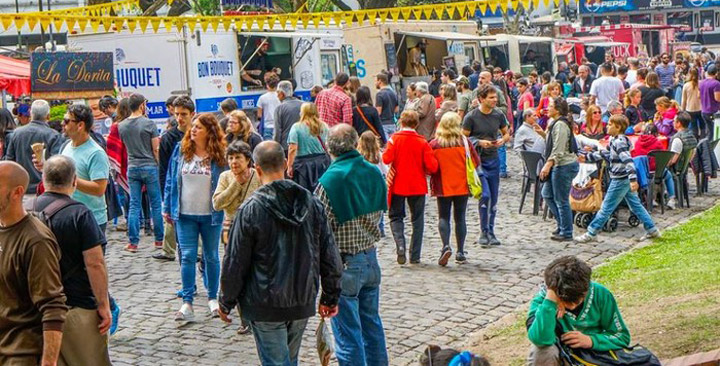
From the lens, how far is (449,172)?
38.7 feet

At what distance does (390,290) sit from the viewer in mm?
11000

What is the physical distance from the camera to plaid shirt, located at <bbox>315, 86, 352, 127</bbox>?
15.1m

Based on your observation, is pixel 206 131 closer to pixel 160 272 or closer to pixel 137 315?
pixel 137 315

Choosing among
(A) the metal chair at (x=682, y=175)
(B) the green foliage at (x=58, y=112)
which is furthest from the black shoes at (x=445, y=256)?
(B) the green foliage at (x=58, y=112)

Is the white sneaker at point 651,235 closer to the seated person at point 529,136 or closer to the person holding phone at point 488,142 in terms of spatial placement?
the person holding phone at point 488,142

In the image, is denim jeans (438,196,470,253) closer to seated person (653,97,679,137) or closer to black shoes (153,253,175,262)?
black shoes (153,253,175,262)

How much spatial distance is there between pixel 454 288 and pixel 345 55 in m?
14.6

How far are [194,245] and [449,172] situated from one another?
321cm

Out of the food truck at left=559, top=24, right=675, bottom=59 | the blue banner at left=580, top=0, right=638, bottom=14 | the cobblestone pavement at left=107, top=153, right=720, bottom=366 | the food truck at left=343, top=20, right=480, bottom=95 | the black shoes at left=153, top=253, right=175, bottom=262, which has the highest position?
the blue banner at left=580, top=0, right=638, bottom=14

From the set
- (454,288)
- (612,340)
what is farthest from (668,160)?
(612,340)

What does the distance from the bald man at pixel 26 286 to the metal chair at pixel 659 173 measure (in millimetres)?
10715

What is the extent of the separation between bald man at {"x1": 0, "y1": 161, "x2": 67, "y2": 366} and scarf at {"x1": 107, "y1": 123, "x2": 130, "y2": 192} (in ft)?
24.6

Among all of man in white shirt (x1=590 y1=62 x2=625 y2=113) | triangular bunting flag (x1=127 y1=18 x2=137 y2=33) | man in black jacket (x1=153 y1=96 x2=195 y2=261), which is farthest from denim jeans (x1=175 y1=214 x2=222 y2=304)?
man in white shirt (x1=590 y1=62 x2=625 y2=113)

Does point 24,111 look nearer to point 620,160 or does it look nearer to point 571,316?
point 620,160
